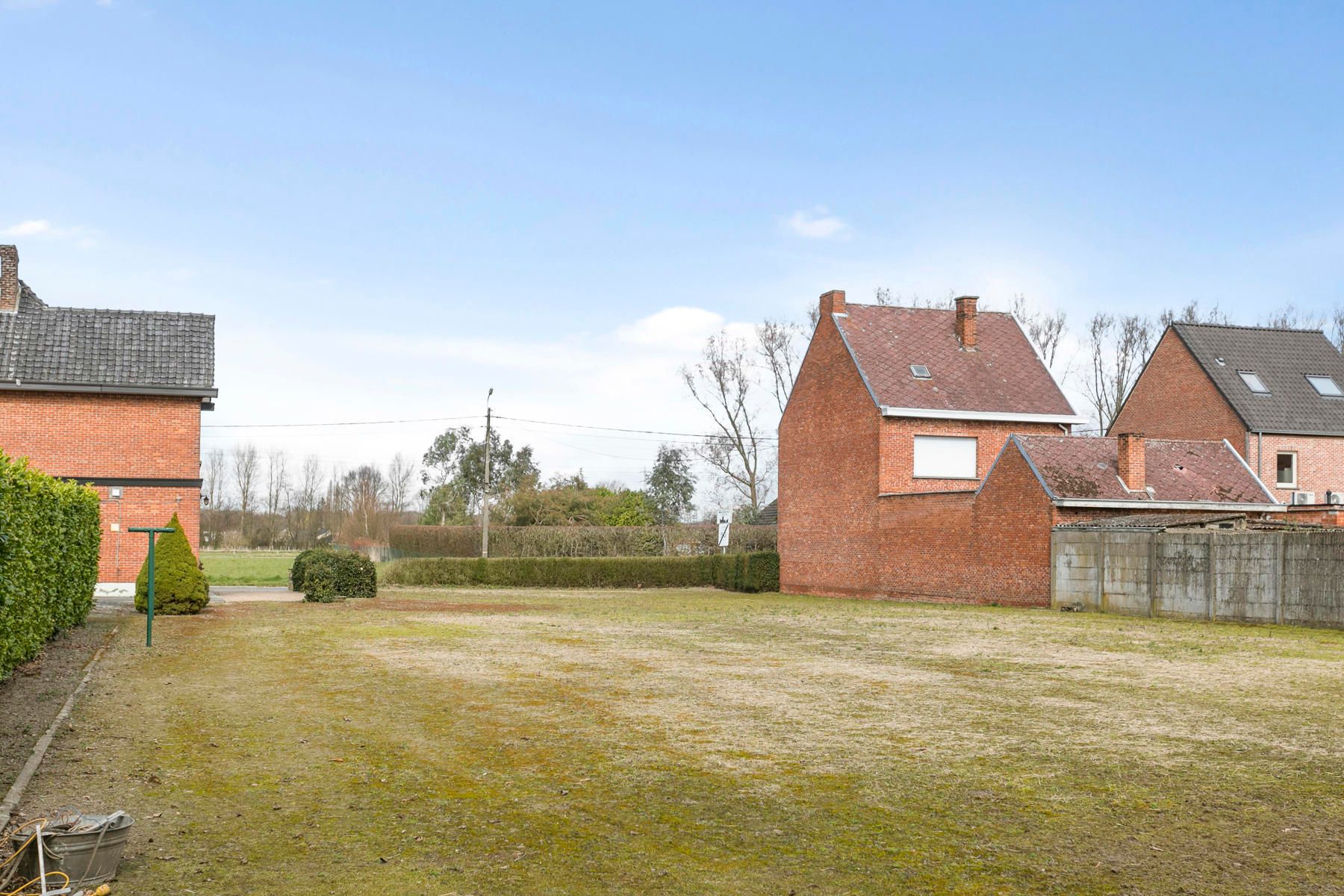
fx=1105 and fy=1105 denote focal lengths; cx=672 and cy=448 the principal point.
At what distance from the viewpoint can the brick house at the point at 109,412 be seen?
26000mm

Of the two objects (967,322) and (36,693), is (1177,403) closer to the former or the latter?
(967,322)

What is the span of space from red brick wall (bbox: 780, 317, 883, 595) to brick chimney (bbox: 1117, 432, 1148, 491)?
21.0 ft

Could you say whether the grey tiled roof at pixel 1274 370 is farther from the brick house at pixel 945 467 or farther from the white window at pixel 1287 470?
the brick house at pixel 945 467

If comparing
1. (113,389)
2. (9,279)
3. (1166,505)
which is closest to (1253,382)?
(1166,505)

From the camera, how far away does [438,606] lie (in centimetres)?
2370

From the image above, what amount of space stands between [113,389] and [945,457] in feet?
68.8

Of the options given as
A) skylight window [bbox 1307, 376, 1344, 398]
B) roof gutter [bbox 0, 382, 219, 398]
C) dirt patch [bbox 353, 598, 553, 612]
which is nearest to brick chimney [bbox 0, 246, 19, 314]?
roof gutter [bbox 0, 382, 219, 398]

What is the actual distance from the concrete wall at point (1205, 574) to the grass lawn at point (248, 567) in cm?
2301

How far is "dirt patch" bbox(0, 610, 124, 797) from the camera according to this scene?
7168mm

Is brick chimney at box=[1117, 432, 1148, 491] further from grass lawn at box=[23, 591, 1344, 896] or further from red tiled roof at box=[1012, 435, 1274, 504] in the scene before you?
grass lawn at box=[23, 591, 1344, 896]

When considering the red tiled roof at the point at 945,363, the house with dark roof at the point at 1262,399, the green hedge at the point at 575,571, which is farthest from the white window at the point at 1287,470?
the green hedge at the point at 575,571

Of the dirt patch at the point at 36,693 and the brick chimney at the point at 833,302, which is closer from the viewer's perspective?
the dirt patch at the point at 36,693

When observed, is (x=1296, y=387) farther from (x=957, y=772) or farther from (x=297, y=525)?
(x=297, y=525)

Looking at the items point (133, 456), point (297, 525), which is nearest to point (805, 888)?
point (133, 456)
